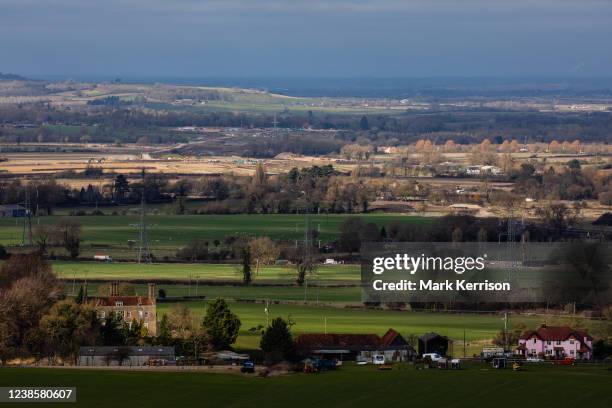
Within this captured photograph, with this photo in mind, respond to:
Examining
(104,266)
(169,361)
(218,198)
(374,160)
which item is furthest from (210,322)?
(374,160)

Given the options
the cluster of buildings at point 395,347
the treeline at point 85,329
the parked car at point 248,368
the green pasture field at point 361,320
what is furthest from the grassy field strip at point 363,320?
the parked car at point 248,368

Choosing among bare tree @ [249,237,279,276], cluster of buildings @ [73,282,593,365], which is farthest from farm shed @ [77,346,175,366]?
bare tree @ [249,237,279,276]

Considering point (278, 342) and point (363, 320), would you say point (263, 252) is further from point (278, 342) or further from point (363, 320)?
point (278, 342)

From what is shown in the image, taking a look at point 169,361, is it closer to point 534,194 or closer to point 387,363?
point 387,363

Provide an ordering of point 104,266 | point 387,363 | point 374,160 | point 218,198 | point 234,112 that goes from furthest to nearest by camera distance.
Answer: point 234,112
point 374,160
point 218,198
point 104,266
point 387,363

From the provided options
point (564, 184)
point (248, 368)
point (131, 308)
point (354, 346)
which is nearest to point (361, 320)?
point (354, 346)

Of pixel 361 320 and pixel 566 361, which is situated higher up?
pixel 361 320

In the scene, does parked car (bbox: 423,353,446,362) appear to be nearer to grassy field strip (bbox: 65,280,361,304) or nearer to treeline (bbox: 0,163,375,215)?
grassy field strip (bbox: 65,280,361,304)
